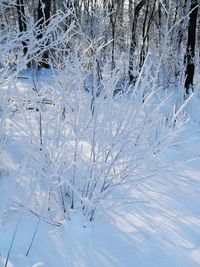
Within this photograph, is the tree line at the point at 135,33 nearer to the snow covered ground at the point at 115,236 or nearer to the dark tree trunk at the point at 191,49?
the dark tree trunk at the point at 191,49

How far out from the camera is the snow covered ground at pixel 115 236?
2289 mm

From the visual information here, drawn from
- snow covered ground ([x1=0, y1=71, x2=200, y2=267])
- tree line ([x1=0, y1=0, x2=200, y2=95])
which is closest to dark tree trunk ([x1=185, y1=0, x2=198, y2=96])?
tree line ([x1=0, y1=0, x2=200, y2=95])

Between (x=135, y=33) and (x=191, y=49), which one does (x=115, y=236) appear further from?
(x=135, y=33)

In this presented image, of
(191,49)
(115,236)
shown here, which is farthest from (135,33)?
(115,236)

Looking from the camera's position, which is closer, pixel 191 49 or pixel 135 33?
pixel 191 49

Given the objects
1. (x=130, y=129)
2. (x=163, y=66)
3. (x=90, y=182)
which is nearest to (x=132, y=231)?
(x=90, y=182)

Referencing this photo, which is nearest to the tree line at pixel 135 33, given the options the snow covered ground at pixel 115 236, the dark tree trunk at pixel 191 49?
the dark tree trunk at pixel 191 49

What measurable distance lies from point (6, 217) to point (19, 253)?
38 cm

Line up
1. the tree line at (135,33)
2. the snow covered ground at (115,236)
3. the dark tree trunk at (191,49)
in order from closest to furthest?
the snow covered ground at (115,236)
the tree line at (135,33)
the dark tree trunk at (191,49)

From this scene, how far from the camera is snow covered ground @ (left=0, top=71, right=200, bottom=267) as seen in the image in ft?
7.51

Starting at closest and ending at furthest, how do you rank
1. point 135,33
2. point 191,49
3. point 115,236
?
point 115,236
point 191,49
point 135,33

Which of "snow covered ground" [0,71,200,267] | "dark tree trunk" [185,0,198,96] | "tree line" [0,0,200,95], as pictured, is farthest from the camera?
"dark tree trunk" [185,0,198,96]

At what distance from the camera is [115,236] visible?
100 inches

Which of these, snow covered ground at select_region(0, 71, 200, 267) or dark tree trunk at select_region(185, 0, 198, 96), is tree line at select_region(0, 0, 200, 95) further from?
snow covered ground at select_region(0, 71, 200, 267)
